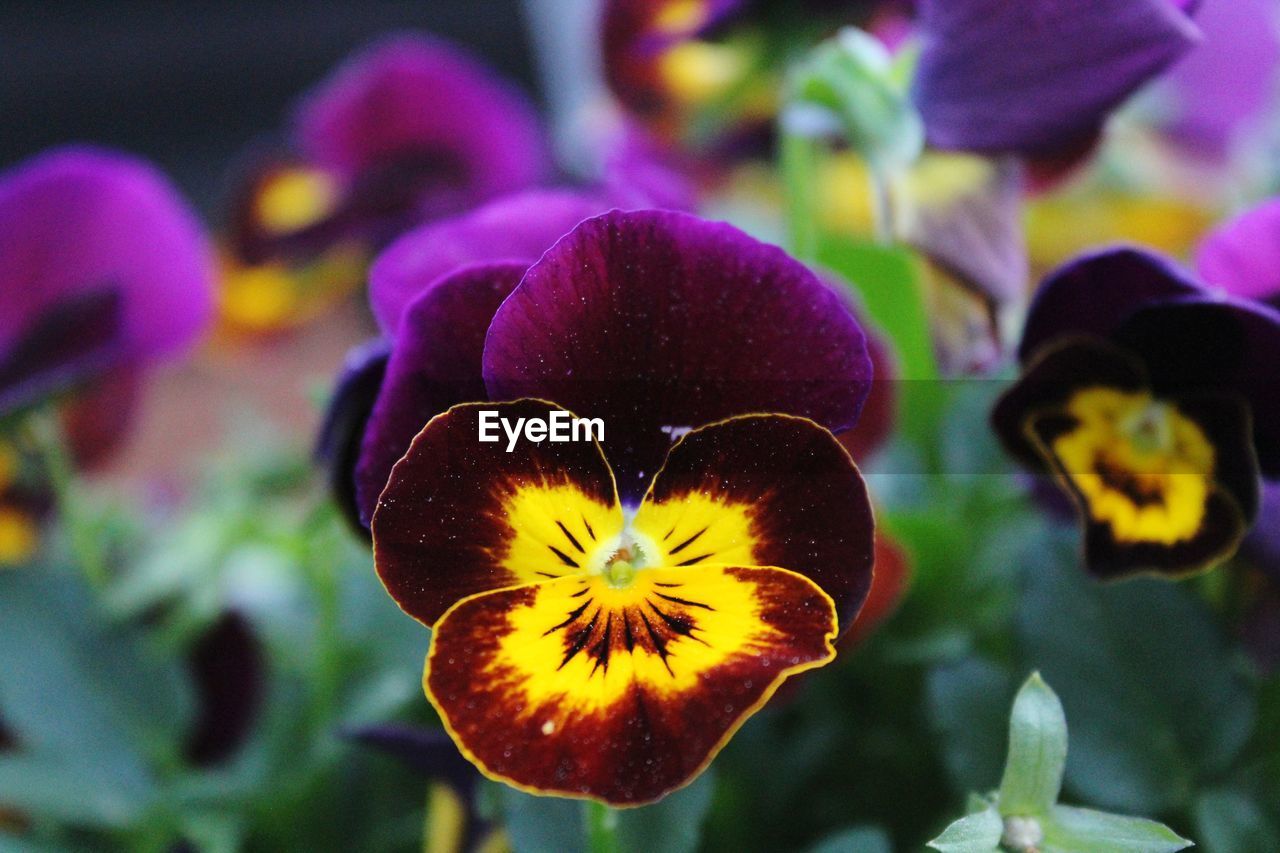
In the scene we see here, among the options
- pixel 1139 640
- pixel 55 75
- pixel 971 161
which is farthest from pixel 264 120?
pixel 1139 640

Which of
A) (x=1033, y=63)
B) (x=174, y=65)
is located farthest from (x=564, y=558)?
(x=174, y=65)

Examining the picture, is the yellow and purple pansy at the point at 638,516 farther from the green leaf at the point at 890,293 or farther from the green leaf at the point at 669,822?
the green leaf at the point at 890,293

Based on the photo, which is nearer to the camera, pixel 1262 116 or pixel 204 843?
pixel 204 843

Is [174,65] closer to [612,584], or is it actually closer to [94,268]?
[94,268]

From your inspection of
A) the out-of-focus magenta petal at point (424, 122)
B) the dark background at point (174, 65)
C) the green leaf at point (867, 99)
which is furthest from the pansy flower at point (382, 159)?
the dark background at point (174, 65)

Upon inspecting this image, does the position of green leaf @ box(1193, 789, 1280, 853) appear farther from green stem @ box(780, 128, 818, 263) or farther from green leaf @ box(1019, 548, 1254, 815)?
green stem @ box(780, 128, 818, 263)

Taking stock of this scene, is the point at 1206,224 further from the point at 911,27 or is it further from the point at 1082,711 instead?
the point at 1082,711
